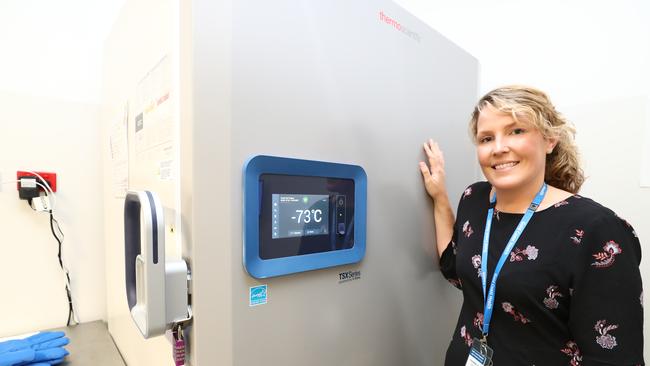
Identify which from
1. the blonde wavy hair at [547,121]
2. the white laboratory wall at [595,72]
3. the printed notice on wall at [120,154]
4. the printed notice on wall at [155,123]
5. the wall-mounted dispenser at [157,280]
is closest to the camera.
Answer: the wall-mounted dispenser at [157,280]

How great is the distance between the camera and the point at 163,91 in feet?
2.06

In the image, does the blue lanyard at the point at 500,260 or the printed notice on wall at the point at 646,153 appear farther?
the printed notice on wall at the point at 646,153

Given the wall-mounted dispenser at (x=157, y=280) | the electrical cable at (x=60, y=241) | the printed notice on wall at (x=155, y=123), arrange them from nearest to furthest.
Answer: the wall-mounted dispenser at (x=157, y=280), the printed notice on wall at (x=155, y=123), the electrical cable at (x=60, y=241)

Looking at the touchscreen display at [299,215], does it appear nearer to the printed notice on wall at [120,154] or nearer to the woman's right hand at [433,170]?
the woman's right hand at [433,170]

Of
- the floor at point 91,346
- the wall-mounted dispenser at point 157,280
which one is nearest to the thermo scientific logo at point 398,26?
the wall-mounted dispenser at point 157,280

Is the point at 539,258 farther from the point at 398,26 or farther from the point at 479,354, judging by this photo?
the point at 398,26

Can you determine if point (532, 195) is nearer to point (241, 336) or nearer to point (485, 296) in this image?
point (485, 296)

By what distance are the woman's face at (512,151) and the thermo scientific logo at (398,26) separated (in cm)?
30

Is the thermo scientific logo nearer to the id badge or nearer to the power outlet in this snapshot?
the id badge

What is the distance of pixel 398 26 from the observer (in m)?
0.87

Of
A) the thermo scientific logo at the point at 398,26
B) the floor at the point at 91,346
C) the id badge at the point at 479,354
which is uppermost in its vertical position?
the thermo scientific logo at the point at 398,26

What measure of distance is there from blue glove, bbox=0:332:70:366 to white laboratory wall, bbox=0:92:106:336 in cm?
20

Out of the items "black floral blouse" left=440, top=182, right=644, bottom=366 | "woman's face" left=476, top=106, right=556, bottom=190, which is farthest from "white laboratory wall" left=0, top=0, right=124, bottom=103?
"black floral blouse" left=440, top=182, right=644, bottom=366

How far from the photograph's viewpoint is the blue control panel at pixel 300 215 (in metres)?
0.58
